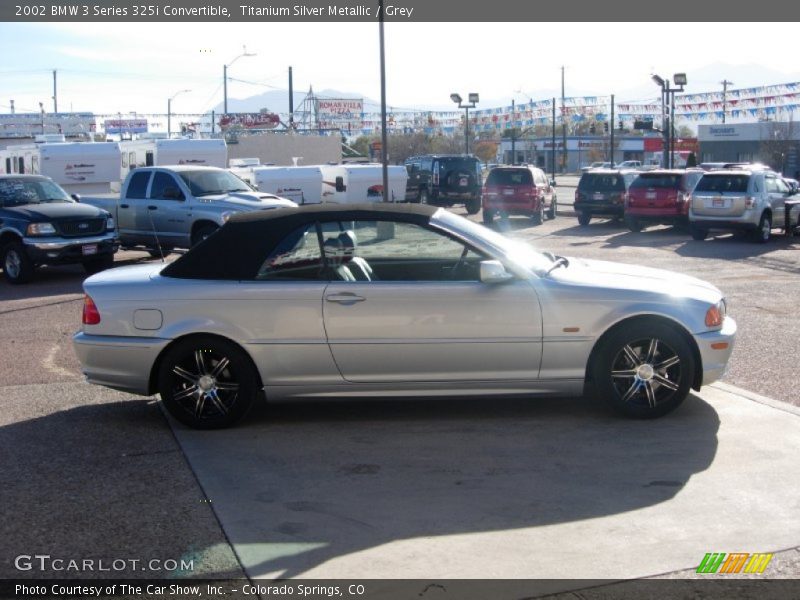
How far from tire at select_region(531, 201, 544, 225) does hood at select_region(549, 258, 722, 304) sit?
22.7 m

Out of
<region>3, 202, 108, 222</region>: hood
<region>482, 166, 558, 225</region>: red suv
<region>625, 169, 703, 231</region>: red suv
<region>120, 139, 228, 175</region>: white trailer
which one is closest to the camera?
<region>3, 202, 108, 222</region>: hood

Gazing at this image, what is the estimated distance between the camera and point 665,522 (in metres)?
5.35

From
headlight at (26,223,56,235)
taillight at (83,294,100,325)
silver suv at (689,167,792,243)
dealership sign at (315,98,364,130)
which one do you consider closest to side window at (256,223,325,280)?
taillight at (83,294,100,325)

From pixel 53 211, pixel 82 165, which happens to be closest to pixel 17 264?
pixel 53 211

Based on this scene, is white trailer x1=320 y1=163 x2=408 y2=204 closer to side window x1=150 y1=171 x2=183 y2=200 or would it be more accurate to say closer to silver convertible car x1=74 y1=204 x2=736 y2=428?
side window x1=150 y1=171 x2=183 y2=200

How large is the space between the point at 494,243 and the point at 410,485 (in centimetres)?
214

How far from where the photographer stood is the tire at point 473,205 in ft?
123

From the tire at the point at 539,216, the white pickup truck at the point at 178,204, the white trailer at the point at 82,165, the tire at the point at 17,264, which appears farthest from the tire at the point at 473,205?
the tire at the point at 17,264

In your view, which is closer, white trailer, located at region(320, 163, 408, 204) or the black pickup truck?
the black pickup truck

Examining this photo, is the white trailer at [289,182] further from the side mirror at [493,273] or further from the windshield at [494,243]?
the side mirror at [493,273]

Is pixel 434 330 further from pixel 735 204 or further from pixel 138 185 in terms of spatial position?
pixel 735 204

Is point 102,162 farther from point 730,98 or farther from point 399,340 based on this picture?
point 730,98

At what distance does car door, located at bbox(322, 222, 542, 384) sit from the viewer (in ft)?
23.4

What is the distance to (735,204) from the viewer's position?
2244 centimetres
